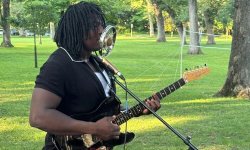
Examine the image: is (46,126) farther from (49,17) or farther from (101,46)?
(49,17)

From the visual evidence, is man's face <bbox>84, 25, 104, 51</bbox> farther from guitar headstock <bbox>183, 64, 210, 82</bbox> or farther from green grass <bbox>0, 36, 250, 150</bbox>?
green grass <bbox>0, 36, 250, 150</bbox>

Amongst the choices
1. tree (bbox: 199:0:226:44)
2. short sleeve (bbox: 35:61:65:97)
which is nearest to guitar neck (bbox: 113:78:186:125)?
short sleeve (bbox: 35:61:65:97)

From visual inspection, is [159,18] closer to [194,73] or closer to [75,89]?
[194,73]

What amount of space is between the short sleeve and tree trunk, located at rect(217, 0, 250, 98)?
404 inches

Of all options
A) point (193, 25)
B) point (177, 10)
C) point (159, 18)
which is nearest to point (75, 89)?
point (193, 25)

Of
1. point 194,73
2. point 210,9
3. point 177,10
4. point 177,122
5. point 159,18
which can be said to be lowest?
point 177,122

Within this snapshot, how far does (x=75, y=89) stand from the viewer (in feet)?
10.4

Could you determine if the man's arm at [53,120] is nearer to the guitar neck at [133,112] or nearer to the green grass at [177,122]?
the guitar neck at [133,112]

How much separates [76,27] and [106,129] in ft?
2.14

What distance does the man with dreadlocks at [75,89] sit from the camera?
305cm

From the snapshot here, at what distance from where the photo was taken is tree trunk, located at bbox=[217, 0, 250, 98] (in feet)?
42.1

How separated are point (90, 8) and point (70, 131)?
798 millimetres

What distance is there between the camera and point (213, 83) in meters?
17.5

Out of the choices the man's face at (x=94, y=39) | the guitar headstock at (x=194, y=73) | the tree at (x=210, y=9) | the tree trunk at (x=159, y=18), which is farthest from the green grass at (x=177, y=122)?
the tree trunk at (x=159, y=18)
